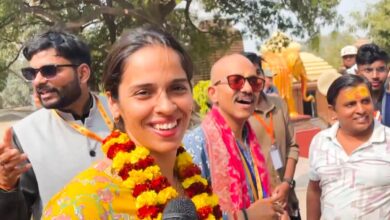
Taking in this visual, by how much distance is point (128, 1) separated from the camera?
1549 centimetres

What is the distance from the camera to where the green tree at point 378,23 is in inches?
1077

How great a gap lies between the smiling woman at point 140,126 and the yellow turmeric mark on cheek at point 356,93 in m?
1.76

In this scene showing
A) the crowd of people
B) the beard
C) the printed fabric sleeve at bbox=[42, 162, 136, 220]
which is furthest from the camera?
the beard

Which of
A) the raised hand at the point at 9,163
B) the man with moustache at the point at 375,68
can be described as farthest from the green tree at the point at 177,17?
the raised hand at the point at 9,163

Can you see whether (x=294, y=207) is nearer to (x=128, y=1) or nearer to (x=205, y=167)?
(x=205, y=167)

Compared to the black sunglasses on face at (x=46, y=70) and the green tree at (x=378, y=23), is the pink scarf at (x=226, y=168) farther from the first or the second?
the green tree at (x=378, y=23)

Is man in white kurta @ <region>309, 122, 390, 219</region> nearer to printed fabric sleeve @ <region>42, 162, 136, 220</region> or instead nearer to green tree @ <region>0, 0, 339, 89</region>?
printed fabric sleeve @ <region>42, 162, 136, 220</region>

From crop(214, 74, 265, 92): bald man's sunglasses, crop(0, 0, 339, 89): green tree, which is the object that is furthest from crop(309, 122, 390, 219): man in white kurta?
crop(0, 0, 339, 89): green tree

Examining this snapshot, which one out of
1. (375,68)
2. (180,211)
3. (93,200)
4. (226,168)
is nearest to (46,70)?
(226,168)

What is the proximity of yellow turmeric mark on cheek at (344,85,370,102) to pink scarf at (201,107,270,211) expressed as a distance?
74cm

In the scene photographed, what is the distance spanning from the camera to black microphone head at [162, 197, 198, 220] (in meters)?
1.23

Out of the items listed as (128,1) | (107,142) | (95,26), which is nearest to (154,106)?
(107,142)

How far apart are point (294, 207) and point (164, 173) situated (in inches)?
94.1

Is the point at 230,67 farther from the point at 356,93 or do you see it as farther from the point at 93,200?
the point at 93,200
